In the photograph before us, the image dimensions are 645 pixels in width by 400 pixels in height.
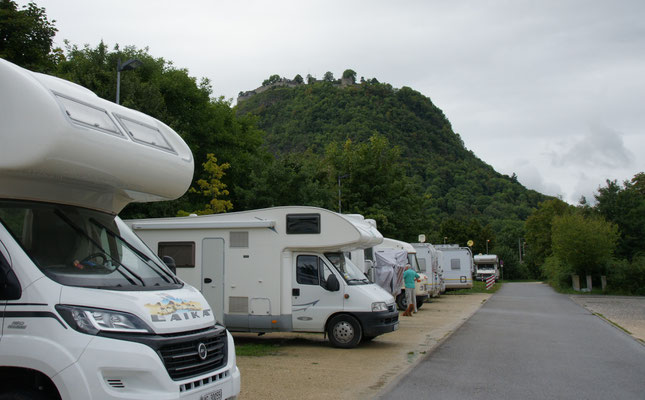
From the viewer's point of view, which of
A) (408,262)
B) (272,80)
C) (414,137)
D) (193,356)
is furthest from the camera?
(272,80)

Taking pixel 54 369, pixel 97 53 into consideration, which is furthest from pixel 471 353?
pixel 97 53

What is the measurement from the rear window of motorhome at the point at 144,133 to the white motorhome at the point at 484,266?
181 ft

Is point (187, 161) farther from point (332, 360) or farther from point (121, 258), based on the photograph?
point (332, 360)

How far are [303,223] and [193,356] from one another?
799cm

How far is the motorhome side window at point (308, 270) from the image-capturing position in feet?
43.2

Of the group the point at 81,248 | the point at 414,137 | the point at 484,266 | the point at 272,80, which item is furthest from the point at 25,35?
the point at 272,80

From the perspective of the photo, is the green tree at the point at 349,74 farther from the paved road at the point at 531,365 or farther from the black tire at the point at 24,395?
the black tire at the point at 24,395

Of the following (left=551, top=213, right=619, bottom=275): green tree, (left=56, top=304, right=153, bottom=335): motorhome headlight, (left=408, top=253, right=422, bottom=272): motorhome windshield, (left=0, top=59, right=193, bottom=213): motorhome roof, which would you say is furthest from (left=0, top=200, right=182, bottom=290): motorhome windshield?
(left=551, top=213, right=619, bottom=275): green tree

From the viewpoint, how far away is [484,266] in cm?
6038

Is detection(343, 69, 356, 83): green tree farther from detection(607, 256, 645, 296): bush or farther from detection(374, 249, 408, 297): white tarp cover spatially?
detection(374, 249, 408, 297): white tarp cover

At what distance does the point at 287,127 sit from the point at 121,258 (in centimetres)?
8882

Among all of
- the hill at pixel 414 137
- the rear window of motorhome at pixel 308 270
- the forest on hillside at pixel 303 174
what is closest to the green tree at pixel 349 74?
the hill at pixel 414 137

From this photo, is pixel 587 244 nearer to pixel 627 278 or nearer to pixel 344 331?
pixel 627 278

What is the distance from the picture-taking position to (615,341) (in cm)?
1481
